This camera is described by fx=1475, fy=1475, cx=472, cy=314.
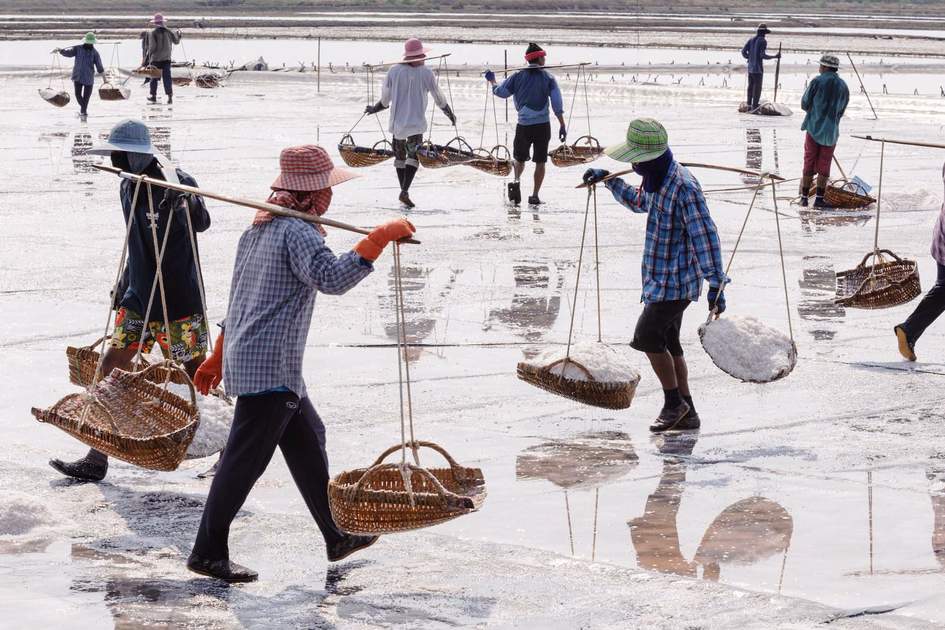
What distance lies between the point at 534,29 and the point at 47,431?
6752 cm

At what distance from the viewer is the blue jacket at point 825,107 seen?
1585 centimetres

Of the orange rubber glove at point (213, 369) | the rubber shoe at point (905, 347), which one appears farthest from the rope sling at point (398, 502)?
the rubber shoe at point (905, 347)

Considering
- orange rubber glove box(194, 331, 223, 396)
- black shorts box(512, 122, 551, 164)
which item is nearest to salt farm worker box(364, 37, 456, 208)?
black shorts box(512, 122, 551, 164)

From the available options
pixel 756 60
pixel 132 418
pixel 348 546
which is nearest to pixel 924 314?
pixel 348 546

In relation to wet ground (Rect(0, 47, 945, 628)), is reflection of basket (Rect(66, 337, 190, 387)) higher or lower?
higher

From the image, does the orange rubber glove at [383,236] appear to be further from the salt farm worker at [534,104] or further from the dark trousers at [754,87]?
the dark trousers at [754,87]

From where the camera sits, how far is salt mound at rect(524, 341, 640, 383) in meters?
7.67

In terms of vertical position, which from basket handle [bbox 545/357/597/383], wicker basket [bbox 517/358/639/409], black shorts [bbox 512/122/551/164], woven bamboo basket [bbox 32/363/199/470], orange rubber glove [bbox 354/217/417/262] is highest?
orange rubber glove [bbox 354/217/417/262]

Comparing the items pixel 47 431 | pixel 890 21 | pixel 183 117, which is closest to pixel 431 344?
pixel 47 431

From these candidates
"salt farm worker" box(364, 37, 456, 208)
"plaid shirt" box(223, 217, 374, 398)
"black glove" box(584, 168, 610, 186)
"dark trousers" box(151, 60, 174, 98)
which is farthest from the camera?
"dark trousers" box(151, 60, 174, 98)

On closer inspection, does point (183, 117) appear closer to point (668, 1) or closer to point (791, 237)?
point (791, 237)

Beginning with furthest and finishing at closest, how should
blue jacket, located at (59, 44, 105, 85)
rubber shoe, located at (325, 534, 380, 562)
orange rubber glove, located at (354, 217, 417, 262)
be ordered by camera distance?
blue jacket, located at (59, 44, 105, 85) < rubber shoe, located at (325, 534, 380, 562) < orange rubber glove, located at (354, 217, 417, 262)

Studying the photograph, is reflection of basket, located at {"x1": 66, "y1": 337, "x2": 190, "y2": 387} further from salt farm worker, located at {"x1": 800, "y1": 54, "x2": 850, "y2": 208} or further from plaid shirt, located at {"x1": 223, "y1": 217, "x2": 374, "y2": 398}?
Answer: salt farm worker, located at {"x1": 800, "y1": 54, "x2": 850, "y2": 208}

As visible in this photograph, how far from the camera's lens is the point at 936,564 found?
583 centimetres
